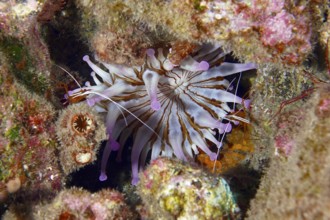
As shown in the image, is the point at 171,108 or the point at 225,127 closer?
the point at 225,127

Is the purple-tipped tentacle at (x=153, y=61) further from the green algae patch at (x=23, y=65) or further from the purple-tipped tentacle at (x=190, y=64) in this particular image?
the green algae patch at (x=23, y=65)

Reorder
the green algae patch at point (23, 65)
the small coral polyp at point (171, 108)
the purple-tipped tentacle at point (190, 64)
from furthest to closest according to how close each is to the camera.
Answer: the small coral polyp at point (171, 108) < the purple-tipped tentacle at point (190, 64) < the green algae patch at point (23, 65)

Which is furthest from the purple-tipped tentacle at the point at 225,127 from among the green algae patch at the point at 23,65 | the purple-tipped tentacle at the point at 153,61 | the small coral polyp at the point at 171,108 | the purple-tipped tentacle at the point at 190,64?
the green algae patch at the point at 23,65

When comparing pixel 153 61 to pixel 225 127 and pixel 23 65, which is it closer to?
pixel 225 127

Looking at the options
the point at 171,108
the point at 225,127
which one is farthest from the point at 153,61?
the point at 225,127

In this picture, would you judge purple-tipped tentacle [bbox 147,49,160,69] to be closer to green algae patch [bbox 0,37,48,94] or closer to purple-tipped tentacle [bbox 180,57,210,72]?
purple-tipped tentacle [bbox 180,57,210,72]

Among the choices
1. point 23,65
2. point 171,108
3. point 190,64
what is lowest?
point 171,108

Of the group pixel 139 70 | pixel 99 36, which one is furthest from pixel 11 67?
pixel 139 70

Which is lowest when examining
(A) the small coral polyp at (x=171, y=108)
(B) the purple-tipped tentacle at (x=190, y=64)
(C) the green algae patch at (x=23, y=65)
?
(A) the small coral polyp at (x=171, y=108)

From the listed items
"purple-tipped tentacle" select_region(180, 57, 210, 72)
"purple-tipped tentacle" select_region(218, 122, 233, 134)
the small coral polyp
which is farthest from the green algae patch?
"purple-tipped tentacle" select_region(218, 122, 233, 134)
